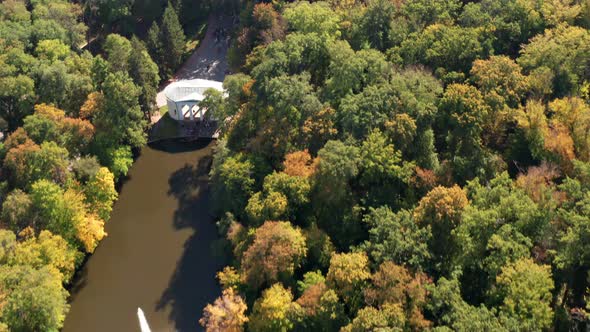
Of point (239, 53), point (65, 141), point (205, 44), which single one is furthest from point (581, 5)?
point (65, 141)

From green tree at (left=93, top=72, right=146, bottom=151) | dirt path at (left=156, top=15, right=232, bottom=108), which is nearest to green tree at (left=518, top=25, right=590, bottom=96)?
dirt path at (left=156, top=15, right=232, bottom=108)

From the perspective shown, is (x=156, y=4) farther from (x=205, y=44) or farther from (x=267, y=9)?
(x=267, y=9)

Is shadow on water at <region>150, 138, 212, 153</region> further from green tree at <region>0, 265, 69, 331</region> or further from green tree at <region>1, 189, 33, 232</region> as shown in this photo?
green tree at <region>0, 265, 69, 331</region>

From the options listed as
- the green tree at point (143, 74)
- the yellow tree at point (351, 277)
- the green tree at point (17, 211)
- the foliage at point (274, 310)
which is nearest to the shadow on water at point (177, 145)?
the green tree at point (143, 74)

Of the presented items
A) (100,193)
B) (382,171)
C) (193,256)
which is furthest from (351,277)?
(100,193)

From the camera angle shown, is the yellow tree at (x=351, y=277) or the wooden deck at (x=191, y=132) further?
the wooden deck at (x=191, y=132)

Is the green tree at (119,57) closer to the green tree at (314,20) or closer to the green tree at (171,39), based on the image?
the green tree at (171,39)
